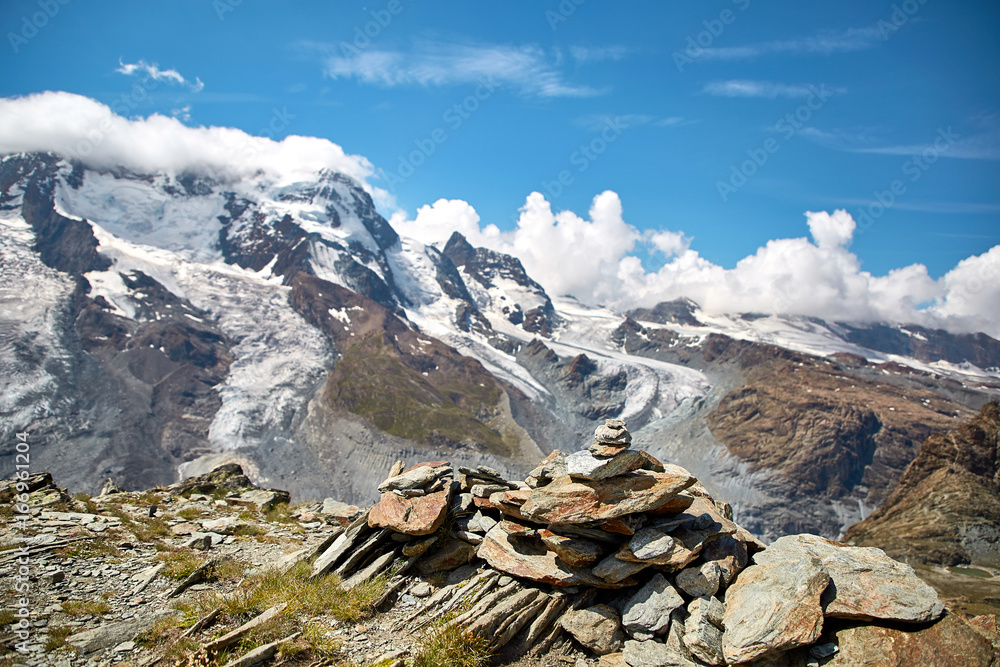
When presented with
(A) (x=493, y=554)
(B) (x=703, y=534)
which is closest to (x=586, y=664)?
(A) (x=493, y=554)

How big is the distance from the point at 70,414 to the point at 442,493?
226 m

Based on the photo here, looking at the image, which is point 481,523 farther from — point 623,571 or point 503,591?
point 623,571

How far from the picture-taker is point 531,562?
44.2 ft

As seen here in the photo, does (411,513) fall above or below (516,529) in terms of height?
below

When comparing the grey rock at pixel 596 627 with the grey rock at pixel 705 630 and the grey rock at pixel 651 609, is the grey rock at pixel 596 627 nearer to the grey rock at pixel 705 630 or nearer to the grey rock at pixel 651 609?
the grey rock at pixel 651 609

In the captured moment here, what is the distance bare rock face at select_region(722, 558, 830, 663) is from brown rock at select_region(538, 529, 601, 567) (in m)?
3.33

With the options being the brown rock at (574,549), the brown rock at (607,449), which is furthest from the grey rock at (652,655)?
the brown rock at (607,449)

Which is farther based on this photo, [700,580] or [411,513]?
[411,513]

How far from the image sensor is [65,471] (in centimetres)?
15575

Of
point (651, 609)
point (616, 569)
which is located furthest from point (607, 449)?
point (651, 609)

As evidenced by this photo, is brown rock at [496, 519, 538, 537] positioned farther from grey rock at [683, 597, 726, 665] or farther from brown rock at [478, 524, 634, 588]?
grey rock at [683, 597, 726, 665]

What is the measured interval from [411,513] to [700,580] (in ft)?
27.5

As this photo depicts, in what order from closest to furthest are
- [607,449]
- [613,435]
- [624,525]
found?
1. [624,525]
2. [607,449]
3. [613,435]

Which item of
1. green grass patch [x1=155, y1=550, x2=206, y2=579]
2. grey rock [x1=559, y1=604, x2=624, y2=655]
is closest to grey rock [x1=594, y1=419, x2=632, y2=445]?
grey rock [x1=559, y1=604, x2=624, y2=655]
